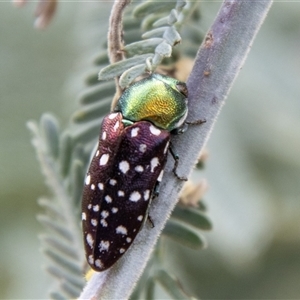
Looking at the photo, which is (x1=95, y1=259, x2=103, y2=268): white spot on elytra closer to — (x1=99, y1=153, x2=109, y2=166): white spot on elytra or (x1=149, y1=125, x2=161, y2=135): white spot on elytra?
(x1=99, y1=153, x2=109, y2=166): white spot on elytra

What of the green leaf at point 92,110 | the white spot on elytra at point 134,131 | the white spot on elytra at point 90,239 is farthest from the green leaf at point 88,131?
the white spot on elytra at point 90,239

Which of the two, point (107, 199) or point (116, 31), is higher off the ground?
point (116, 31)

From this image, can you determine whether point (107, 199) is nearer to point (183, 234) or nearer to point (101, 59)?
point (183, 234)

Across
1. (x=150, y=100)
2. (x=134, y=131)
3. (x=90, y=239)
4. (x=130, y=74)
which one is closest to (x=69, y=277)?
(x=90, y=239)

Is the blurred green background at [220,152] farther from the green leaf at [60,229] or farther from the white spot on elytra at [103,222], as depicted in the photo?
the white spot on elytra at [103,222]

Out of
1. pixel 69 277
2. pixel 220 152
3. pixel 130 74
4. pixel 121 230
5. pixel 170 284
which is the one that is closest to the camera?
pixel 130 74

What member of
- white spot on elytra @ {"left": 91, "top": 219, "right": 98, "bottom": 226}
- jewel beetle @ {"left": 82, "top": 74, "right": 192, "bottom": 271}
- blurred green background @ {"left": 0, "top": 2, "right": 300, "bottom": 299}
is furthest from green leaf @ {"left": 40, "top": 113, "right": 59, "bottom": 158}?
blurred green background @ {"left": 0, "top": 2, "right": 300, "bottom": 299}
